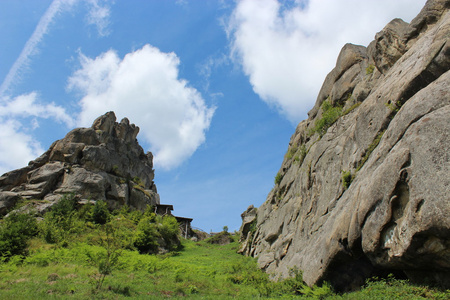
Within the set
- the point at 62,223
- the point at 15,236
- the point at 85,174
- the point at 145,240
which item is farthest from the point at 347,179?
the point at 85,174

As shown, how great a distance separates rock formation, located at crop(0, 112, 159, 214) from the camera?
4650 cm

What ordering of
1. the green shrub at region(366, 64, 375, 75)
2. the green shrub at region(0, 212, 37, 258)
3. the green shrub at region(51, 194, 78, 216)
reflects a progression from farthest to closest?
the green shrub at region(51, 194, 78, 216), the green shrub at region(0, 212, 37, 258), the green shrub at region(366, 64, 375, 75)

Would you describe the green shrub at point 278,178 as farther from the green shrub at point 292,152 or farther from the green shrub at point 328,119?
the green shrub at point 328,119

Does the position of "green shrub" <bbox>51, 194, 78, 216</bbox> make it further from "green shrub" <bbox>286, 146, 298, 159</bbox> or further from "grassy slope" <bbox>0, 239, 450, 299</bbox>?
"green shrub" <bbox>286, 146, 298, 159</bbox>

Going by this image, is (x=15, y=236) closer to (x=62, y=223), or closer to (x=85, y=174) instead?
(x=62, y=223)

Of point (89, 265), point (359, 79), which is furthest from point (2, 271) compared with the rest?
point (359, 79)

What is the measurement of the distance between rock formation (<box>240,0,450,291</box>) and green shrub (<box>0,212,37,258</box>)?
22534 millimetres

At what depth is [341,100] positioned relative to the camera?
25.0 meters

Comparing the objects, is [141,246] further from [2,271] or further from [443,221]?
[443,221]

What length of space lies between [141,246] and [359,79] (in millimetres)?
29759

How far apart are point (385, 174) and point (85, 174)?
161 feet

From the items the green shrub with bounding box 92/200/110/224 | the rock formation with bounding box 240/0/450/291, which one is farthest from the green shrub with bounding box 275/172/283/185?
the green shrub with bounding box 92/200/110/224

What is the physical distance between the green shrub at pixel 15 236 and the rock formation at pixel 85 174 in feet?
32.5

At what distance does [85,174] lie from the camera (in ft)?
164
